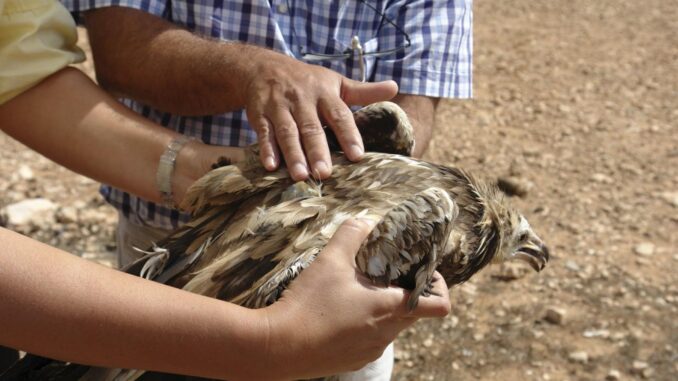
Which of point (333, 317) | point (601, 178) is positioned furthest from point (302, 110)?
point (601, 178)

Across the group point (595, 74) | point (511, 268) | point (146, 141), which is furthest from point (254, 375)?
point (595, 74)

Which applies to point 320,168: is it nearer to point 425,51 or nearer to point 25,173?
point 425,51

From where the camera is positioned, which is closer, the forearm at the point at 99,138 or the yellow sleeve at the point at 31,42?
the yellow sleeve at the point at 31,42

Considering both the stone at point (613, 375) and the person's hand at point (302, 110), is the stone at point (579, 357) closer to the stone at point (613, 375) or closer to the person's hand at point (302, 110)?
the stone at point (613, 375)

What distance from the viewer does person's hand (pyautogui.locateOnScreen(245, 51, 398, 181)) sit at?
2697 millimetres

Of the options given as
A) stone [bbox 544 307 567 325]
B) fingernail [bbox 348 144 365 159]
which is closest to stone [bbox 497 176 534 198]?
stone [bbox 544 307 567 325]

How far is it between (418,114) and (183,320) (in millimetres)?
1660

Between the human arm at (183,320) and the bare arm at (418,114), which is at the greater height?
the bare arm at (418,114)

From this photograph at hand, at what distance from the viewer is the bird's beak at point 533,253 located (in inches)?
129

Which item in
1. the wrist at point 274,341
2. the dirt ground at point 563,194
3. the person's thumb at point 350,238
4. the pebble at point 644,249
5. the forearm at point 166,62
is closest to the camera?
→ the wrist at point 274,341

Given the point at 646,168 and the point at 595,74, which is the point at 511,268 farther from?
the point at 595,74

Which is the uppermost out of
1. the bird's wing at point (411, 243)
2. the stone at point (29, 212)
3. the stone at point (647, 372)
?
the bird's wing at point (411, 243)

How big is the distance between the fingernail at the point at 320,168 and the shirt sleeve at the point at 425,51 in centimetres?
77

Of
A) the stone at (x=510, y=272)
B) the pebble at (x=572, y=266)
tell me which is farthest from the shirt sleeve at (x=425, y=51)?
the pebble at (x=572, y=266)
